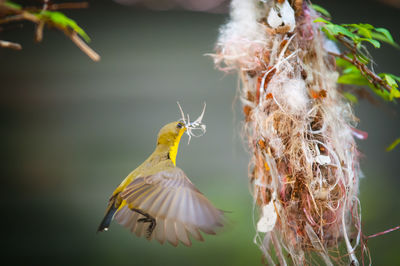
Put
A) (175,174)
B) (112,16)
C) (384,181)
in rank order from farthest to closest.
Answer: (384,181)
(112,16)
(175,174)

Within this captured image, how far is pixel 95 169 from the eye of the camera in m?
1.73

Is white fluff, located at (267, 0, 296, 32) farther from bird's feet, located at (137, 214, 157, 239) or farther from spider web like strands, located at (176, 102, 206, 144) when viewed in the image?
bird's feet, located at (137, 214, 157, 239)

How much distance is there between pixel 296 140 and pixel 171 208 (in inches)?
12.3

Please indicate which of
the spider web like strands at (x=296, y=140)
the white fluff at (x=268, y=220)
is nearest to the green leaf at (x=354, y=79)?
the spider web like strands at (x=296, y=140)

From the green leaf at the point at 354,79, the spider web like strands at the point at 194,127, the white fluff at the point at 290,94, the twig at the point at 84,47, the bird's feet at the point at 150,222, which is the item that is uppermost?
the green leaf at the point at 354,79

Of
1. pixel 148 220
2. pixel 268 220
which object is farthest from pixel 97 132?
pixel 268 220

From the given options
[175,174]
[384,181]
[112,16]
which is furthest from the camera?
[384,181]

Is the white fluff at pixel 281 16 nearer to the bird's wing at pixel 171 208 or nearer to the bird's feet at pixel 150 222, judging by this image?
the bird's wing at pixel 171 208

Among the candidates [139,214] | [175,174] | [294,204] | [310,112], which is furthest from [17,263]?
[310,112]

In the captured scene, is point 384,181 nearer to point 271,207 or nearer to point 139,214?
point 271,207

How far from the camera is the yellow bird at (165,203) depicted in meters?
0.62

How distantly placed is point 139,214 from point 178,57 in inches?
41.6

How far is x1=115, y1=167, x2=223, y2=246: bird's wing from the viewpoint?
611 mm

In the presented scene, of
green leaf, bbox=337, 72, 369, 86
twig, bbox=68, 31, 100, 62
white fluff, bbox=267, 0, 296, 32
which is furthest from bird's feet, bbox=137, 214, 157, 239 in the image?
green leaf, bbox=337, 72, 369, 86
